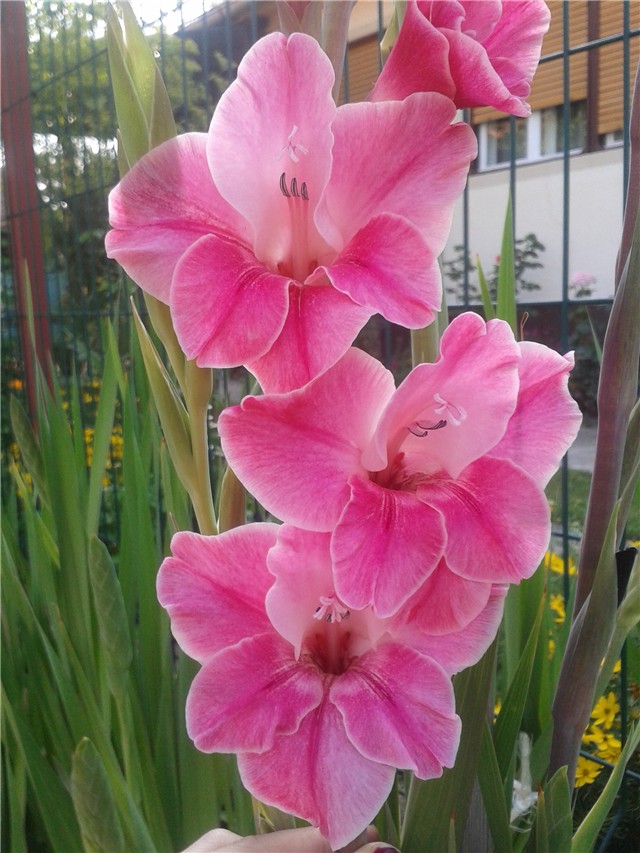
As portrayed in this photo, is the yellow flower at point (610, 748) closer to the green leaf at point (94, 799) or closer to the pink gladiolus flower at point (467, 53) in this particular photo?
the green leaf at point (94, 799)

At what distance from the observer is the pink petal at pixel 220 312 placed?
319 millimetres

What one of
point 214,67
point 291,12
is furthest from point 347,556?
point 214,67

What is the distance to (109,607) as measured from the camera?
58 cm

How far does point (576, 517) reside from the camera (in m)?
2.63

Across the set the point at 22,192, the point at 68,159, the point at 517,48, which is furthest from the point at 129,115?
the point at 22,192

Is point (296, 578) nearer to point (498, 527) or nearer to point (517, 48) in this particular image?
point (498, 527)

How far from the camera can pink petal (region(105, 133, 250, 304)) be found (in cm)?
34

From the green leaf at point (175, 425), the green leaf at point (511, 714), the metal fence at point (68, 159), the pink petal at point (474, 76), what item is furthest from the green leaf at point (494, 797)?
the metal fence at point (68, 159)

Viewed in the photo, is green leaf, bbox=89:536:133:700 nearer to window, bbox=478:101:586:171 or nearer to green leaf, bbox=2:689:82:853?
green leaf, bbox=2:689:82:853

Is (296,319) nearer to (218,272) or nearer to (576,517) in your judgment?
(218,272)

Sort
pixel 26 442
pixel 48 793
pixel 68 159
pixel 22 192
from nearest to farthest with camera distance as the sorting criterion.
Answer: pixel 48 793 → pixel 26 442 → pixel 68 159 → pixel 22 192

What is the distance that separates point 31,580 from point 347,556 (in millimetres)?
831

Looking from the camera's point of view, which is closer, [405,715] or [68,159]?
[405,715]

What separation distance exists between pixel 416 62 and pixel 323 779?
322mm
